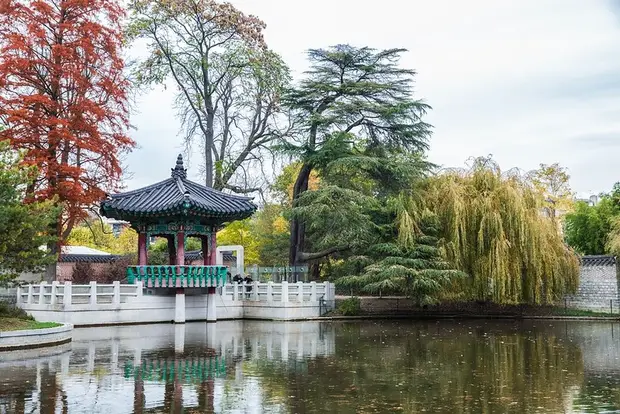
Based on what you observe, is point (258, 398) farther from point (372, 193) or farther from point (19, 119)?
point (372, 193)

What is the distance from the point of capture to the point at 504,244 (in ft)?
79.4

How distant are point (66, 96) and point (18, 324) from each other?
35.7 ft

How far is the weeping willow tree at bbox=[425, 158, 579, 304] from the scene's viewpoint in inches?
955

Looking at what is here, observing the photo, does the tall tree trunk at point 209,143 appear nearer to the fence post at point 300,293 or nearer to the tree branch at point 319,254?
the tree branch at point 319,254

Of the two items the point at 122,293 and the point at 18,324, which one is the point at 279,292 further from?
the point at 18,324

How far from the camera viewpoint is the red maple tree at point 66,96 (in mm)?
23109

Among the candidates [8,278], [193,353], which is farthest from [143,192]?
[193,353]

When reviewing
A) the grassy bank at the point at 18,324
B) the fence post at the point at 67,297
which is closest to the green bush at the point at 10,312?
the grassy bank at the point at 18,324

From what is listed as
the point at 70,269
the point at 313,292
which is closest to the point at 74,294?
the point at 313,292

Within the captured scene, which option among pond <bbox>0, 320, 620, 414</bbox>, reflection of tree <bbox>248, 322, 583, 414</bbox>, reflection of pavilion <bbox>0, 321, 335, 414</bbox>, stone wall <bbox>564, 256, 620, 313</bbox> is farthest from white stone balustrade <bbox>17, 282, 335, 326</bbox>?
stone wall <bbox>564, 256, 620, 313</bbox>

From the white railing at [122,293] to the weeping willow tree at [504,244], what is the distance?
191 inches

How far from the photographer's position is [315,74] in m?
28.2

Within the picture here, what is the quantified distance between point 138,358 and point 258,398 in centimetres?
500

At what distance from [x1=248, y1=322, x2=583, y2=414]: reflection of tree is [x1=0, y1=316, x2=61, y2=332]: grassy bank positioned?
643 centimetres
